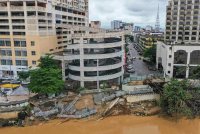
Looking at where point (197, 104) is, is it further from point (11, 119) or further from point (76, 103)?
point (11, 119)

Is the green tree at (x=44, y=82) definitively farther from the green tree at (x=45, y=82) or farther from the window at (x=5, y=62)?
the window at (x=5, y=62)

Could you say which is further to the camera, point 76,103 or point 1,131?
point 76,103

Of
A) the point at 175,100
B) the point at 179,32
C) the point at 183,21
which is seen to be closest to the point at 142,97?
the point at 175,100

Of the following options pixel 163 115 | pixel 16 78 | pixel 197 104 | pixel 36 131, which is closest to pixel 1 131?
pixel 36 131

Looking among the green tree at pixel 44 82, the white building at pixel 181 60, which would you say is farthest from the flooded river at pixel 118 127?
the white building at pixel 181 60

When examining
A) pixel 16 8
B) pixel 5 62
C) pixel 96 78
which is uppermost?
pixel 16 8

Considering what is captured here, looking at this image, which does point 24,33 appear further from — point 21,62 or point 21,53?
point 21,62
